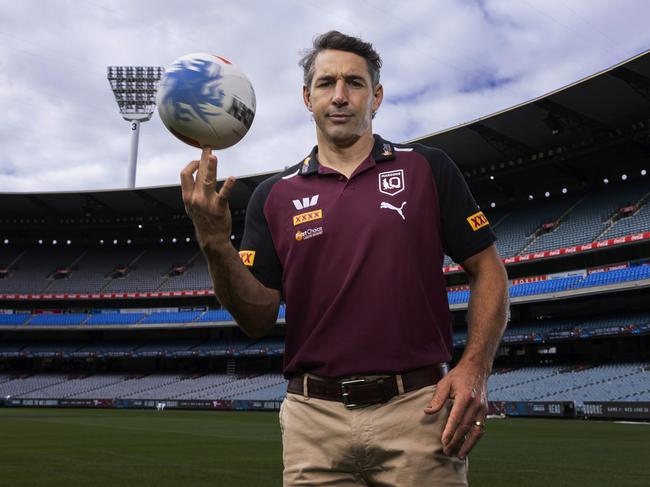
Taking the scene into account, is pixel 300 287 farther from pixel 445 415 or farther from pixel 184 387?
pixel 184 387

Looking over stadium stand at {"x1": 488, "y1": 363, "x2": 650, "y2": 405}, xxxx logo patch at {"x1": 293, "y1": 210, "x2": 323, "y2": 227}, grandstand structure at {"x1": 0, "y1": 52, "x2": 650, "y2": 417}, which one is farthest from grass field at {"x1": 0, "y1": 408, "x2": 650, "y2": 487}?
grandstand structure at {"x1": 0, "y1": 52, "x2": 650, "y2": 417}

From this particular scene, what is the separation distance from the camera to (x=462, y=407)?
254 centimetres

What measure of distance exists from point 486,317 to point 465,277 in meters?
42.2

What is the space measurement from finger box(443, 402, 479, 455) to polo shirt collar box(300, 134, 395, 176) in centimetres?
117

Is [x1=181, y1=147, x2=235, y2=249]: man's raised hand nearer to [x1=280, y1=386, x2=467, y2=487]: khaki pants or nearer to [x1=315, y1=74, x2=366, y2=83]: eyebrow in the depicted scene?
[x1=315, y1=74, x2=366, y2=83]: eyebrow

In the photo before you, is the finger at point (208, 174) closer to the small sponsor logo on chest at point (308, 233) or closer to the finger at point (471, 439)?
the small sponsor logo on chest at point (308, 233)

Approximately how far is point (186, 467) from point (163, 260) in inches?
1933

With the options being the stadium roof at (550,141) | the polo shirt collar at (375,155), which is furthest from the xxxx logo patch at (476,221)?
the stadium roof at (550,141)

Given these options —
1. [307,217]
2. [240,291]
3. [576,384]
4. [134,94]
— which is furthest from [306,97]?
[134,94]

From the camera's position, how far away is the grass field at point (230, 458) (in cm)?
1079

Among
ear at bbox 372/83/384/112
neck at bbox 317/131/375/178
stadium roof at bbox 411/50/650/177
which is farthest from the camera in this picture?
stadium roof at bbox 411/50/650/177

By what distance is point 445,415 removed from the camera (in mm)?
2637

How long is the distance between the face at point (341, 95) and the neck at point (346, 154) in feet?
0.11

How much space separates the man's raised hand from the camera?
2.72m
